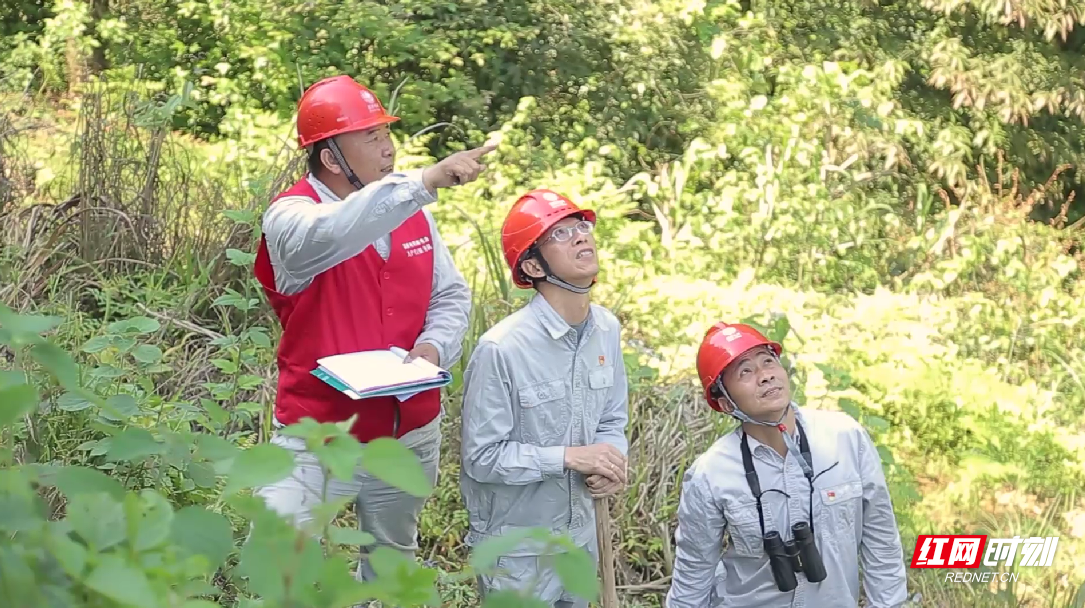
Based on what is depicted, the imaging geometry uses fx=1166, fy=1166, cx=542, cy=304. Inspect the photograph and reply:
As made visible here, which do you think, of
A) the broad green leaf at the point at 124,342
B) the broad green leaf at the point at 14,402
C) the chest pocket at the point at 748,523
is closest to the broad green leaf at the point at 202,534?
the broad green leaf at the point at 14,402

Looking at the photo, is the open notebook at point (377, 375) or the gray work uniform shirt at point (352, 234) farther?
the open notebook at point (377, 375)

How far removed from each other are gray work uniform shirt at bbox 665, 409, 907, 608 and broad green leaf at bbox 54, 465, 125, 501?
198 cm

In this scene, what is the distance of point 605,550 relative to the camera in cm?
321

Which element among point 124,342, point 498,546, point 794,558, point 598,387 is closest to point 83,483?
point 498,546

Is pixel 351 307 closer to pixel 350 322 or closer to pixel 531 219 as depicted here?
pixel 350 322

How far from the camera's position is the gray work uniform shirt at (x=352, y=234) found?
2.79 metres

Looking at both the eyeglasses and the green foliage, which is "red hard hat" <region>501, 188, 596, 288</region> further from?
the green foliage

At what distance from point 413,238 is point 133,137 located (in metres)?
3.29

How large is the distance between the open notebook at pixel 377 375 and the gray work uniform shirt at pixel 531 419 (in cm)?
15

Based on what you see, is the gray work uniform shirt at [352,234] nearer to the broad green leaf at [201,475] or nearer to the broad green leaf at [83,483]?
the broad green leaf at [201,475]

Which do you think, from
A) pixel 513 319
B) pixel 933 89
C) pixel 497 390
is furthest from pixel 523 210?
pixel 933 89

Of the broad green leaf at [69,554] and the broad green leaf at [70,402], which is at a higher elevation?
the broad green leaf at [69,554]

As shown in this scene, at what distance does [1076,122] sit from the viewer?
425 inches

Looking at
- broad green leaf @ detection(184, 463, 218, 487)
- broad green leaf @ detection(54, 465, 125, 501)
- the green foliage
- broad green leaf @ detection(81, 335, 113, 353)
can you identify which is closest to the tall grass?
broad green leaf @ detection(81, 335, 113, 353)
